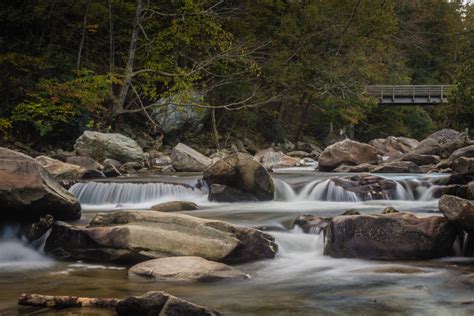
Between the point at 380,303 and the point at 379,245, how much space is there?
2250 millimetres

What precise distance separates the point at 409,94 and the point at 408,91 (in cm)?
25

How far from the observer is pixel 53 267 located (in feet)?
24.9

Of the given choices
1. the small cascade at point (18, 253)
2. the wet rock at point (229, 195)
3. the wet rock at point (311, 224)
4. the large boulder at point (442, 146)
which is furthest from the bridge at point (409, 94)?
the small cascade at point (18, 253)

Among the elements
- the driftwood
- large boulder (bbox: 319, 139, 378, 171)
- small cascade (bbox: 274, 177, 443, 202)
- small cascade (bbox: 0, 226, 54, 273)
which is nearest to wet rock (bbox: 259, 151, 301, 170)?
large boulder (bbox: 319, 139, 378, 171)

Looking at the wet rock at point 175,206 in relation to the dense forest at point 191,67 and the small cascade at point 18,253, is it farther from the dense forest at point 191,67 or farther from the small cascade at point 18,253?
the dense forest at point 191,67

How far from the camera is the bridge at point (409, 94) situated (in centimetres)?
3909

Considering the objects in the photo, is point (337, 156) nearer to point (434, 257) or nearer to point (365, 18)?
point (365, 18)

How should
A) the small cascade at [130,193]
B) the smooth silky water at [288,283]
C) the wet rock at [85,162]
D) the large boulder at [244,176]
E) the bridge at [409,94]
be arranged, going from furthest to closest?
the bridge at [409,94]
the wet rock at [85,162]
the small cascade at [130,193]
the large boulder at [244,176]
the smooth silky water at [288,283]

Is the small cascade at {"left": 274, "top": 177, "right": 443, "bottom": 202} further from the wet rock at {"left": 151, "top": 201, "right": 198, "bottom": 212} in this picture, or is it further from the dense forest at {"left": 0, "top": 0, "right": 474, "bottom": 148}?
the dense forest at {"left": 0, "top": 0, "right": 474, "bottom": 148}

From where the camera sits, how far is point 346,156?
20.0 metres

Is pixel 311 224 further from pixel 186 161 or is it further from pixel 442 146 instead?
pixel 442 146

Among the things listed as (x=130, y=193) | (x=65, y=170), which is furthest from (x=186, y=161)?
(x=130, y=193)

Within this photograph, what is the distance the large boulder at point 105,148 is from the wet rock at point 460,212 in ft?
43.5

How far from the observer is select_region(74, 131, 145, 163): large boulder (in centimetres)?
1927
